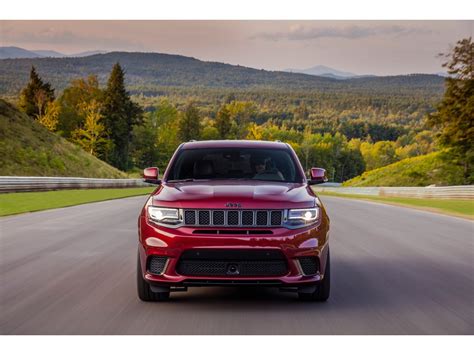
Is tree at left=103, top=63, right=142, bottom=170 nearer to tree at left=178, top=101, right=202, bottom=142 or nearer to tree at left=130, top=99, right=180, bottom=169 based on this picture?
tree at left=130, top=99, right=180, bottom=169

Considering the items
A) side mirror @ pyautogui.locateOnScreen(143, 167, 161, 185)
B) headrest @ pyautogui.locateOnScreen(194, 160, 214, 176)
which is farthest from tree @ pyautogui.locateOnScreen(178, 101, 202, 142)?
headrest @ pyautogui.locateOnScreen(194, 160, 214, 176)

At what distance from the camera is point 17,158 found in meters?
64.8

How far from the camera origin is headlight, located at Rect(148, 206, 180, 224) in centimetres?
772

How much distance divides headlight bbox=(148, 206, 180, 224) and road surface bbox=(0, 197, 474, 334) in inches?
31.9

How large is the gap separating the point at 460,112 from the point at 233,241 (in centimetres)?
6555

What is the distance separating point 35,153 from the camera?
69062 millimetres

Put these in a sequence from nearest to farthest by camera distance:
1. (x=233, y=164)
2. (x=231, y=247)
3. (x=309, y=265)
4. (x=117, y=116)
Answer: (x=231, y=247), (x=309, y=265), (x=233, y=164), (x=117, y=116)

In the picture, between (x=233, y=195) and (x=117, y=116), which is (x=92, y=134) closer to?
(x=117, y=116)

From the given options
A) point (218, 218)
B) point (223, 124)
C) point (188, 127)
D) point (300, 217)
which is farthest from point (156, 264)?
point (223, 124)

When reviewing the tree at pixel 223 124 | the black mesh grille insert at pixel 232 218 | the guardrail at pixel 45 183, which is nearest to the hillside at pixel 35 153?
the guardrail at pixel 45 183

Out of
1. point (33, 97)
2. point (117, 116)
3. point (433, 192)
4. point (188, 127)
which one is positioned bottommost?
point (188, 127)

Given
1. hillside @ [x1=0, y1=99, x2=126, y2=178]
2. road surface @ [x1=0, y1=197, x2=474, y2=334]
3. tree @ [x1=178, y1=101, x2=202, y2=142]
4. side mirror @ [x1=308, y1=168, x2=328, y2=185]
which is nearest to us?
road surface @ [x1=0, y1=197, x2=474, y2=334]

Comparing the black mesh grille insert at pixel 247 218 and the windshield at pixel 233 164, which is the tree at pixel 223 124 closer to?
the windshield at pixel 233 164

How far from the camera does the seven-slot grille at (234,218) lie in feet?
24.9
